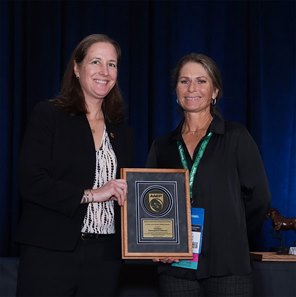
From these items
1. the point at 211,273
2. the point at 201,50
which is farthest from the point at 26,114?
the point at 211,273

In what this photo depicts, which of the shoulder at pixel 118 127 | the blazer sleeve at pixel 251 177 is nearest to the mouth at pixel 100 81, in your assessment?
the shoulder at pixel 118 127

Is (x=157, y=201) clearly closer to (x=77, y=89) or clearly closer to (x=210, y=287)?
(x=210, y=287)

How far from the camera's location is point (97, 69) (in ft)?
7.73

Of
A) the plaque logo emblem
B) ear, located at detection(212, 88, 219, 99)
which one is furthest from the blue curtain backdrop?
the plaque logo emblem

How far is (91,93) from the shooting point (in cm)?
238

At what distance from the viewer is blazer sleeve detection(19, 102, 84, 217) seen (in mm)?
2180

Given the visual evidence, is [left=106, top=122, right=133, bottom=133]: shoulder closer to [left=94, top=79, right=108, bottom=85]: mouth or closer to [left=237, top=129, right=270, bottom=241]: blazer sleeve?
[left=94, top=79, right=108, bottom=85]: mouth

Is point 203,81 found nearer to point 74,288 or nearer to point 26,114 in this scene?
point 74,288

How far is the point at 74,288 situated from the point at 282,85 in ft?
9.11

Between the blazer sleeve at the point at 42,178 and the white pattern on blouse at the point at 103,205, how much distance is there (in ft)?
0.26

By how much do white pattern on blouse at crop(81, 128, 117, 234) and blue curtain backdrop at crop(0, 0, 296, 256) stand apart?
2.11m

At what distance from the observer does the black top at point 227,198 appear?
7.72 feet

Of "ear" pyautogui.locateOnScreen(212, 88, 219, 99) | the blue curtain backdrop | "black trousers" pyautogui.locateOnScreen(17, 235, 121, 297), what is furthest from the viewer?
the blue curtain backdrop

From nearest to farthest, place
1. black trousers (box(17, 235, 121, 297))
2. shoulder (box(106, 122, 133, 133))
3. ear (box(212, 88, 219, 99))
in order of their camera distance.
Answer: black trousers (box(17, 235, 121, 297))
shoulder (box(106, 122, 133, 133))
ear (box(212, 88, 219, 99))
